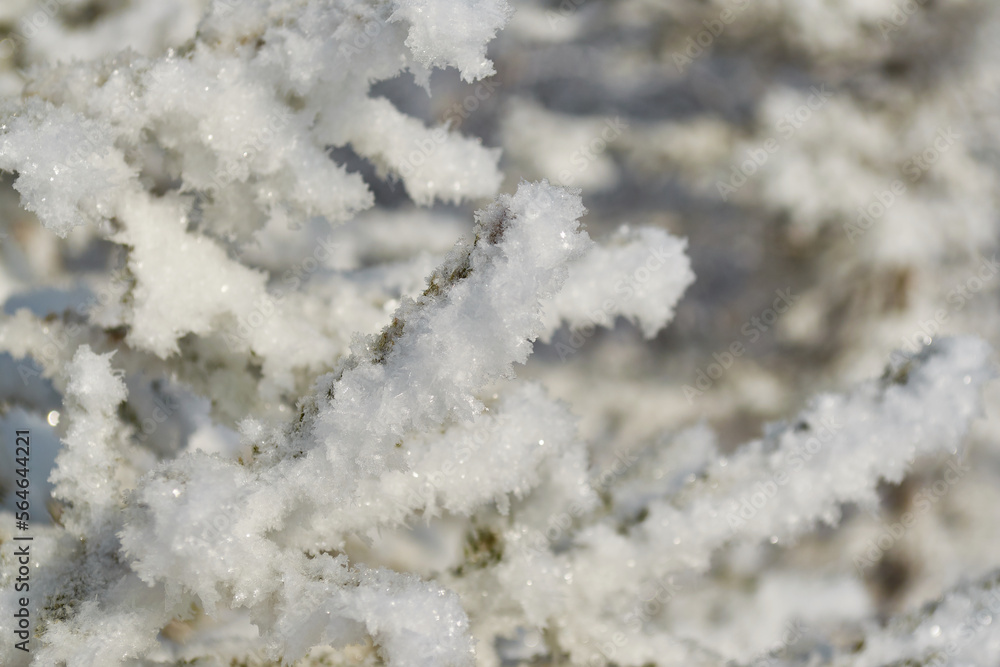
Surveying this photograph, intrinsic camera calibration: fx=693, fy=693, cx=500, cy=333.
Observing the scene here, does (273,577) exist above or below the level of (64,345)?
below

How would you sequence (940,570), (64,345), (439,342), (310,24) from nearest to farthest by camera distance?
(439,342) → (310,24) → (64,345) → (940,570)

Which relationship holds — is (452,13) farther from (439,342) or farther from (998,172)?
(998,172)

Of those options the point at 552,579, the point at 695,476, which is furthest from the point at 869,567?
the point at 552,579

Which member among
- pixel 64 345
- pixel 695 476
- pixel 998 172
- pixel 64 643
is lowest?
pixel 64 643

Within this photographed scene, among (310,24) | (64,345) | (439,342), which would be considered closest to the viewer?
(439,342)

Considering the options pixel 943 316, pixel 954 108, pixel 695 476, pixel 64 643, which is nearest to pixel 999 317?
pixel 943 316

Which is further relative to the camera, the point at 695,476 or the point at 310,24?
the point at 695,476

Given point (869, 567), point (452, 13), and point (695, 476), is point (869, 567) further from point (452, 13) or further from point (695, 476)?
point (452, 13)
